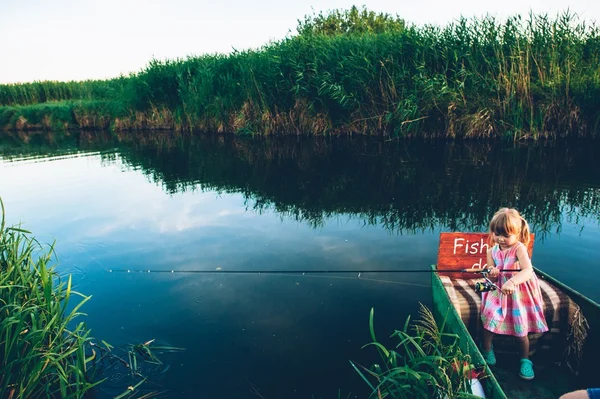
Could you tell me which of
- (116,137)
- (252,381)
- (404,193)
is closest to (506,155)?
(404,193)

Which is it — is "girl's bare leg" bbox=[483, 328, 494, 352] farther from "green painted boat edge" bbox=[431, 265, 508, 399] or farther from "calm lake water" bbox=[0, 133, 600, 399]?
"calm lake water" bbox=[0, 133, 600, 399]

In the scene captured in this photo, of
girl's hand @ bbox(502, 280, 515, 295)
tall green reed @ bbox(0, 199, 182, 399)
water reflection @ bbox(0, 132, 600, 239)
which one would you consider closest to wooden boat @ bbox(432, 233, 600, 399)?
girl's hand @ bbox(502, 280, 515, 295)

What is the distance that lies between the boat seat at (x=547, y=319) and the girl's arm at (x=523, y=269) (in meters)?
0.44

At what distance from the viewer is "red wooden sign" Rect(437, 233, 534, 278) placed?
3.83 m

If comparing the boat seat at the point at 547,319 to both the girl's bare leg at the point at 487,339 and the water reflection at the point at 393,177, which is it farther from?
the water reflection at the point at 393,177

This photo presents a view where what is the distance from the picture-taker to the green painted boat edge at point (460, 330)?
2.27m

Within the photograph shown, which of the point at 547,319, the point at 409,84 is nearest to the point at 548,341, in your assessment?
the point at 547,319

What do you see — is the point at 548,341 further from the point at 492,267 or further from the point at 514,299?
the point at 492,267

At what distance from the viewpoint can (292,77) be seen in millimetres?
15469

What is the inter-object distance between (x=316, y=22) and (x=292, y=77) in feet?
99.8

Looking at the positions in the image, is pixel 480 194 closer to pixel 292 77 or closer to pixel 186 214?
pixel 186 214

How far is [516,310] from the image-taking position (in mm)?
3064

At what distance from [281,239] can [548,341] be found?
12.6 ft

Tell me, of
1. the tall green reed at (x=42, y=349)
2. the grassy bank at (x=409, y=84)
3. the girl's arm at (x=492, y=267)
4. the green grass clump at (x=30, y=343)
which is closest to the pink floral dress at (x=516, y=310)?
the girl's arm at (x=492, y=267)
